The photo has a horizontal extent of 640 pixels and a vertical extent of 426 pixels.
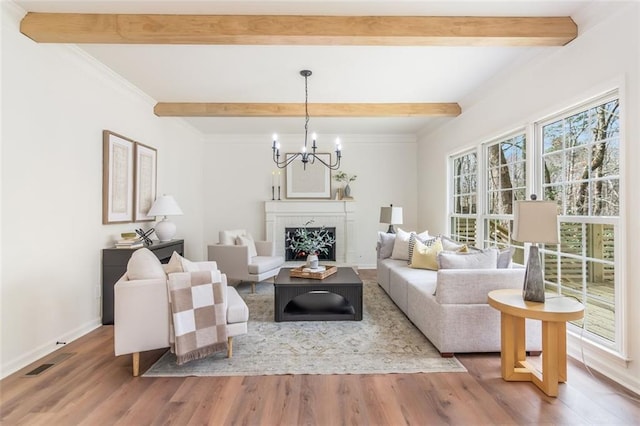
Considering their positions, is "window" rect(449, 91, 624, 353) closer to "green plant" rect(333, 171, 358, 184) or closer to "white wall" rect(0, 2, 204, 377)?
"green plant" rect(333, 171, 358, 184)

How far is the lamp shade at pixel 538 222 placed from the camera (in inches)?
82.9

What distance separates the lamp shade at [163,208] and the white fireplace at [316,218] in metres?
2.25

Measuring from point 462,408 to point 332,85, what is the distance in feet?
11.3

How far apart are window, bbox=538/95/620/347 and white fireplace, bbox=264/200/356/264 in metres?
3.63

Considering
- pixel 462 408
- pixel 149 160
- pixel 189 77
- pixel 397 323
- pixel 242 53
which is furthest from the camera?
pixel 149 160

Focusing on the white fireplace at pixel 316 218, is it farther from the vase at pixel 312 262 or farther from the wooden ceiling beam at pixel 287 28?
the wooden ceiling beam at pixel 287 28

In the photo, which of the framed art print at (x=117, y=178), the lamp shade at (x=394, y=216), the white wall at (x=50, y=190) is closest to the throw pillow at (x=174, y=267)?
the white wall at (x=50, y=190)

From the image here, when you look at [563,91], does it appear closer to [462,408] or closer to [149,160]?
[462,408]

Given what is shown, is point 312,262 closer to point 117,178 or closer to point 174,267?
point 174,267

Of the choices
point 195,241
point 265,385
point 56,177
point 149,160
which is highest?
point 149,160

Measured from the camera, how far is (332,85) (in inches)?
151

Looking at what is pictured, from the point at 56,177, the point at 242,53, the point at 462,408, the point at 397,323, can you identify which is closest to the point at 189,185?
the point at 56,177

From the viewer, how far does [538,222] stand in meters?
2.14

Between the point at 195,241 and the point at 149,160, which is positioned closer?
the point at 149,160
